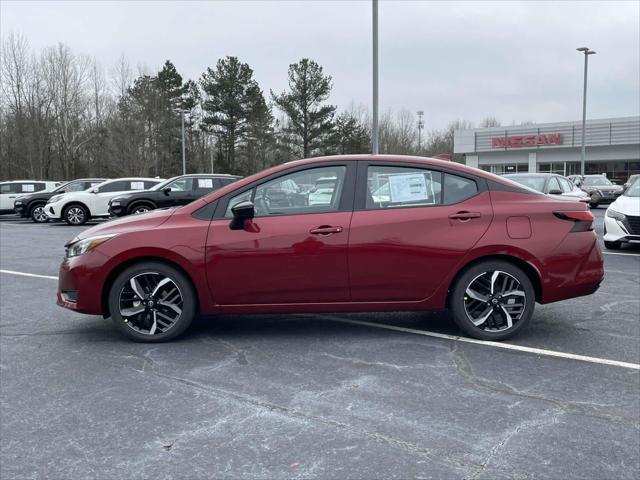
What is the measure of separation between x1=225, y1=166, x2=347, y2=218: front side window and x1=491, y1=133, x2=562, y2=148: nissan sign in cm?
4874

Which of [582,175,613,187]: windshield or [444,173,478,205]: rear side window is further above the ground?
[582,175,613,187]: windshield

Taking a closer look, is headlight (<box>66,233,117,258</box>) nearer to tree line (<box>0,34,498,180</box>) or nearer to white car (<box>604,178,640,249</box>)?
white car (<box>604,178,640,249</box>)

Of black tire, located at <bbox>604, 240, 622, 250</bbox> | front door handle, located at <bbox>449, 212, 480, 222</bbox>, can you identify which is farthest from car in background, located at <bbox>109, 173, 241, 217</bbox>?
front door handle, located at <bbox>449, 212, 480, 222</bbox>

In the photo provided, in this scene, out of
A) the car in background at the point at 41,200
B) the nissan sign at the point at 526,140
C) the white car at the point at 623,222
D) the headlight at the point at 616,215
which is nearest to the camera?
the white car at the point at 623,222

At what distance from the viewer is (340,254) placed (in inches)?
190

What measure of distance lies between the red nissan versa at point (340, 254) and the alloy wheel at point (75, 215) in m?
16.0

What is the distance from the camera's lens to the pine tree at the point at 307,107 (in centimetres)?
5138

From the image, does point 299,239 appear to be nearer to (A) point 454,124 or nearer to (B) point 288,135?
(B) point 288,135

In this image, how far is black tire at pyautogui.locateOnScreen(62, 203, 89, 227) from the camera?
19812mm

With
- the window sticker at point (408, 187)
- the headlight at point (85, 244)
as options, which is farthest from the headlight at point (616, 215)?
the headlight at point (85, 244)

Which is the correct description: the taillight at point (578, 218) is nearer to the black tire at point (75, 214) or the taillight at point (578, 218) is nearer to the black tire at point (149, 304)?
the black tire at point (149, 304)

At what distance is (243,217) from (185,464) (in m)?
2.36

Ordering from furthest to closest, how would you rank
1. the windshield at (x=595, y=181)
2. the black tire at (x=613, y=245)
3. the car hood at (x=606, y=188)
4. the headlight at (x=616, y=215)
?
the windshield at (x=595, y=181) < the car hood at (x=606, y=188) < the black tire at (x=613, y=245) < the headlight at (x=616, y=215)

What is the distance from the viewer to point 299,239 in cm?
482
